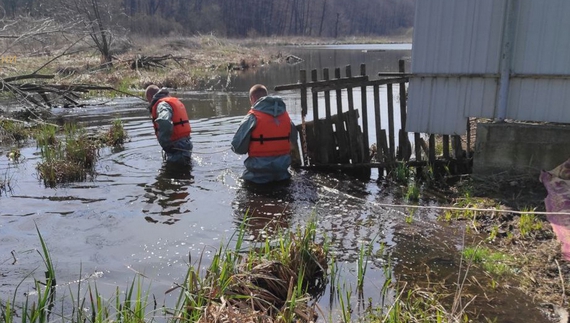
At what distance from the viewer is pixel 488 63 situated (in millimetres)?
7832

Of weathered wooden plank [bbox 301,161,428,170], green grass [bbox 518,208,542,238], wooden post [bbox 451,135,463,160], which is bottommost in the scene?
weathered wooden plank [bbox 301,161,428,170]

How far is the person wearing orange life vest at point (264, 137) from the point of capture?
26.5 ft

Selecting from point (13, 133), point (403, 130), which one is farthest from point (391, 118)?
point (13, 133)

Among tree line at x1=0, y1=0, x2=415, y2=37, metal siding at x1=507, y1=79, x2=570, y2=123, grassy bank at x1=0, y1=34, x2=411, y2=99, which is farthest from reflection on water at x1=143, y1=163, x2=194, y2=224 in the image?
tree line at x1=0, y1=0, x2=415, y2=37

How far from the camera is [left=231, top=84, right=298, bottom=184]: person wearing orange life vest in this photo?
8062 mm

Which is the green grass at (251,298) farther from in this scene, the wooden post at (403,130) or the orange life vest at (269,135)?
the wooden post at (403,130)

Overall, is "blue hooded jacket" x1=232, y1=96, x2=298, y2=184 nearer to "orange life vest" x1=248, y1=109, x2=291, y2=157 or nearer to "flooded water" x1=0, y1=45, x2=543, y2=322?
"orange life vest" x1=248, y1=109, x2=291, y2=157

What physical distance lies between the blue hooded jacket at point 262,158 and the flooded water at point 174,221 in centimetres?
20

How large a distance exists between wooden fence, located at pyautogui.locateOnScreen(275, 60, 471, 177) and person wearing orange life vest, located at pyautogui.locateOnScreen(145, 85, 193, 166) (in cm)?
206

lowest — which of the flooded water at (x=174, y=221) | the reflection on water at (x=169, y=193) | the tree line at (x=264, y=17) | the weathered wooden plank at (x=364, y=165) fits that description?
the reflection on water at (x=169, y=193)

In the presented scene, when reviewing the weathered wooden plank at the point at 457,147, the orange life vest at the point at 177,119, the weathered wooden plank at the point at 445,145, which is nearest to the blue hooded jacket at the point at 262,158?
the orange life vest at the point at 177,119

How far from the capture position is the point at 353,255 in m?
5.77

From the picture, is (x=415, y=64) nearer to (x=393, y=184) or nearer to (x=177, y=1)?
(x=393, y=184)

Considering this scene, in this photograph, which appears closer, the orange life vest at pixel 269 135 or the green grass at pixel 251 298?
the green grass at pixel 251 298
